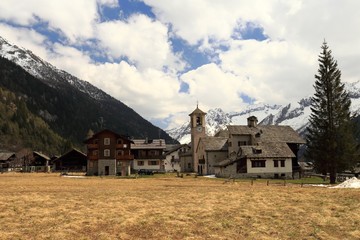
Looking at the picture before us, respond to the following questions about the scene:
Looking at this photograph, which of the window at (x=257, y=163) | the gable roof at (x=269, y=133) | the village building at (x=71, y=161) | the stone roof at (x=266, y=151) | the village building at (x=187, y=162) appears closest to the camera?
the window at (x=257, y=163)

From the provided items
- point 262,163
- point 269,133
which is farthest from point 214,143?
point 262,163

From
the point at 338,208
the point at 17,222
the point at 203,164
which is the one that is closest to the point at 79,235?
the point at 17,222

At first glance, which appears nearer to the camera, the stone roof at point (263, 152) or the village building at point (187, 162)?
the stone roof at point (263, 152)

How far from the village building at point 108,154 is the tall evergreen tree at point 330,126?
136ft

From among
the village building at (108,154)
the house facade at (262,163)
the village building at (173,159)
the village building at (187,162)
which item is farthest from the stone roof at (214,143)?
the village building at (173,159)

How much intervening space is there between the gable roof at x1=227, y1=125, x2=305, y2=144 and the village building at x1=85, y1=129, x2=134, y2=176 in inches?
980

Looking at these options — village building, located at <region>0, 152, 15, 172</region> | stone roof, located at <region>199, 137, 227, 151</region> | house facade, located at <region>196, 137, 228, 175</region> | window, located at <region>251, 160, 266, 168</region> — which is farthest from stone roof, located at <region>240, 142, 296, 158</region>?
village building, located at <region>0, 152, 15, 172</region>

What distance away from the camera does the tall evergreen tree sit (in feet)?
185

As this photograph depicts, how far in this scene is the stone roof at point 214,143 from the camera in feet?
299

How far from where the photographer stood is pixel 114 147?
279ft

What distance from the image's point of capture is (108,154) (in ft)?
277

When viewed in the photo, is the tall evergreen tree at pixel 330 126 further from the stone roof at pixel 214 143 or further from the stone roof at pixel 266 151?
the stone roof at pixel 214 143

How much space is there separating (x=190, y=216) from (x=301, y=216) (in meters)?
7.15

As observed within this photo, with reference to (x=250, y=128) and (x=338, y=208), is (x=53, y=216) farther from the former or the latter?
(x=250, y=128)
